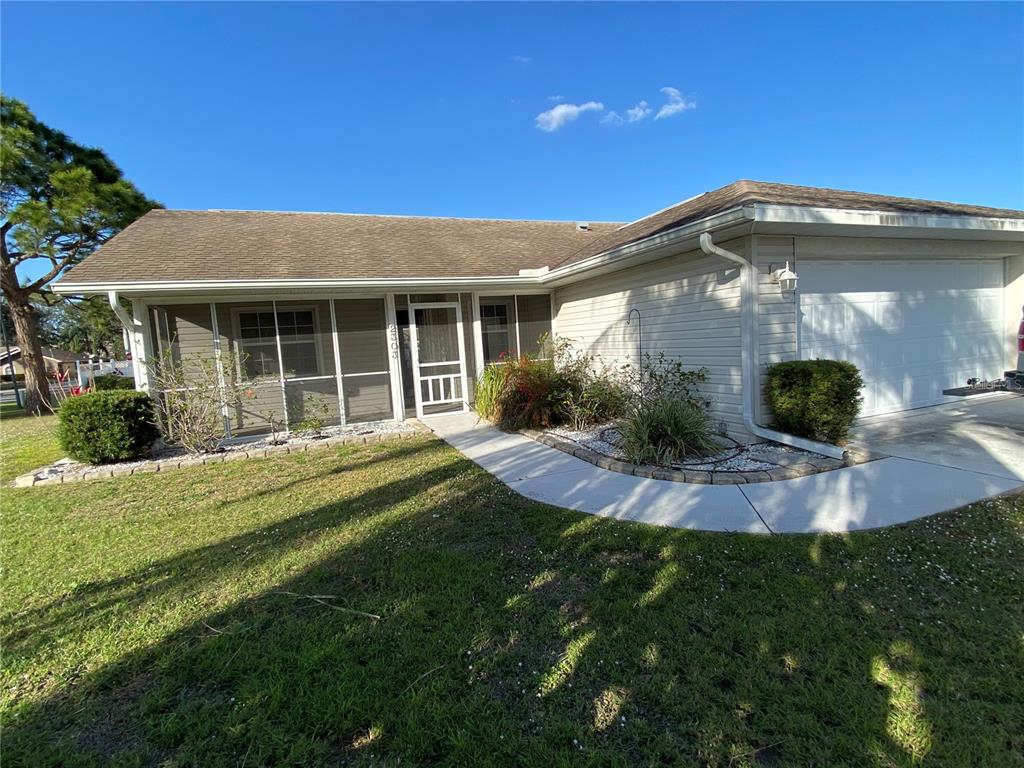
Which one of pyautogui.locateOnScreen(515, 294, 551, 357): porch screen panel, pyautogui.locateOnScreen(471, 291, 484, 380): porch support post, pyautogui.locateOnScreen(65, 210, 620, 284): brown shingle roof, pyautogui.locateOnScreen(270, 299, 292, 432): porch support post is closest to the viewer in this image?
pyautogui.locateOnScreen(65, 210, 620, 284): brown shingle roof

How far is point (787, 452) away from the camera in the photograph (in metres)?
5.73

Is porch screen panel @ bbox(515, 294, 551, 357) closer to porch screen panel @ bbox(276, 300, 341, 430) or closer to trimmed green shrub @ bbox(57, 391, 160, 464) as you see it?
porch screen panel @ bbox(276, 300, 341, 430)

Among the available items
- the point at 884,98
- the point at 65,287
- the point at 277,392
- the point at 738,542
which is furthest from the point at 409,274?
the point at 884,98

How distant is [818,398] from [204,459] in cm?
822

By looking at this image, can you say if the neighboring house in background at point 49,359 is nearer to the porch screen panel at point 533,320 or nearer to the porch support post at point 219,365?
the porch support post at point 219,365

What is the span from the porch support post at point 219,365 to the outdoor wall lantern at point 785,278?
8427 mm

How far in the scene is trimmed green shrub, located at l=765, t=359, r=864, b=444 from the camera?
18.3 feet

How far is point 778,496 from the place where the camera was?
14.5 feet

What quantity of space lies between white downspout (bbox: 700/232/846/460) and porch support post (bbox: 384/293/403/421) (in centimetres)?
587

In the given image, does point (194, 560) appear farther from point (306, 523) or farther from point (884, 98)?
point (884, 98)

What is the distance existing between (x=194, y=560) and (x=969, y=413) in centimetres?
977

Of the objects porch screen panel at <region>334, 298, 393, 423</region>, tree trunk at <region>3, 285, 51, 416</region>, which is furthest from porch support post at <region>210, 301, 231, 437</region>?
tree trunk at <region>3, 285, 51, 416</region>

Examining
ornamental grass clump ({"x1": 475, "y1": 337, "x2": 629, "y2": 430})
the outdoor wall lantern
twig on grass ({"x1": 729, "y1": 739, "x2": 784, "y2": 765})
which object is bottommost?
twig on grass ({"x1": 729, "y1": 739, "x2": 784, "y2": 765})

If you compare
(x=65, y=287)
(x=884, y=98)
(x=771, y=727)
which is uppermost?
(x=884, y=98)
